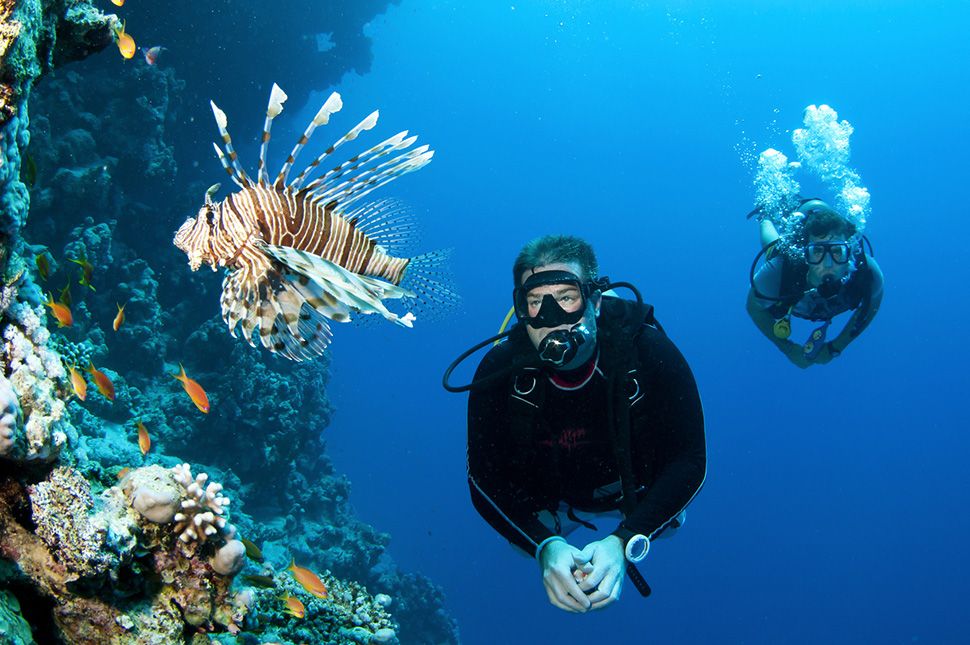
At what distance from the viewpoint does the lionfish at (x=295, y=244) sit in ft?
6.60

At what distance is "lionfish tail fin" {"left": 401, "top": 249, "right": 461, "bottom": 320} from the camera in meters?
2.93

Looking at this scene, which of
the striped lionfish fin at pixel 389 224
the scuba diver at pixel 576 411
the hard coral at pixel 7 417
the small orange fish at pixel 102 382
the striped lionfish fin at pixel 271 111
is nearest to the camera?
the hard coral at pixel 7 417

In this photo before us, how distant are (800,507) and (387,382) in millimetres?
49170

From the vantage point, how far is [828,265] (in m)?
6.42

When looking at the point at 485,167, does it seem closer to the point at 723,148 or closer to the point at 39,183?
the point at 723,148

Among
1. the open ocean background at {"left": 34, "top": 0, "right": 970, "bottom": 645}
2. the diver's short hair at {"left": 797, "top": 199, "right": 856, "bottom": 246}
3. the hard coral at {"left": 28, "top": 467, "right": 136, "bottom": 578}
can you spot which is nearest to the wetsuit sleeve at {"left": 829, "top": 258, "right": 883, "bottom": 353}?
the diver's short hair at {"left": 797, "top": 199, "right": 856, "bottom": 246}

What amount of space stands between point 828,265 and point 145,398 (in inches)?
400

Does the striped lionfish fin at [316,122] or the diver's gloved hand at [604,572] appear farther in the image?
the diver's gloved hand at [604,572]

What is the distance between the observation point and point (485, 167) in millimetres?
93688

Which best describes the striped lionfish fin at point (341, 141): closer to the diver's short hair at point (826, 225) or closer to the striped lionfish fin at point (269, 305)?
the striped lionfish fin at point (269, 305)

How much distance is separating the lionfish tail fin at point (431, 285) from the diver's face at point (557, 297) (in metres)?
0.48

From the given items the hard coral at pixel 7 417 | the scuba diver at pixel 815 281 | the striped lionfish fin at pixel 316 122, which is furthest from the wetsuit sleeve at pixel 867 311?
the hard coral at pixel 7 417

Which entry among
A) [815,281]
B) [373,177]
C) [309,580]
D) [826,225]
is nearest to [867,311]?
[815,281]

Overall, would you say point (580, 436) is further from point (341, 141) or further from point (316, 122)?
point (316, 122)
